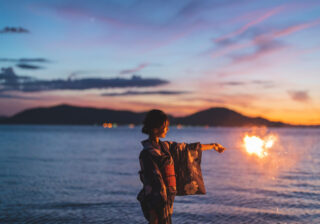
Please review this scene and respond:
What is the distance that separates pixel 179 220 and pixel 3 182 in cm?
1371

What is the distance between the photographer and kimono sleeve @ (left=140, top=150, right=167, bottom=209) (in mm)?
4590

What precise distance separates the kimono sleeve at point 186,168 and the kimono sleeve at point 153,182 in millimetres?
591

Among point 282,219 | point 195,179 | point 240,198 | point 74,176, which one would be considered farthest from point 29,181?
point 195,179

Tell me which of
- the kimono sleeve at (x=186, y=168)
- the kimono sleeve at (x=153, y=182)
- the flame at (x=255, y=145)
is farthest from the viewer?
the flame at (x=255, y=145)

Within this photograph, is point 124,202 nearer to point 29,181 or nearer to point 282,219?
point 282,219

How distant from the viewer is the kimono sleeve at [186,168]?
5203 millimetres

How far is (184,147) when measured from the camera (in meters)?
5.26

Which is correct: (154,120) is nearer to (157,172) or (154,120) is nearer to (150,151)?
(150,151)

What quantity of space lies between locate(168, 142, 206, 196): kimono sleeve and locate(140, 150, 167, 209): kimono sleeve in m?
0.59

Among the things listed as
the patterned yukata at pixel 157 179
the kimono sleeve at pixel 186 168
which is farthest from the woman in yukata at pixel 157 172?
the kimono sleeve at pixel 186 168

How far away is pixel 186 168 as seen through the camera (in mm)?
5262

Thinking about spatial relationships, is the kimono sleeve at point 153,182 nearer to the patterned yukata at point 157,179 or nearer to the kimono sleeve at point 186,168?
the patterned yukata at point 157,179

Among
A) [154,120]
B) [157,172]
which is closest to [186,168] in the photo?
[157,172]

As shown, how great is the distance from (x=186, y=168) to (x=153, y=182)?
32.8 inches
